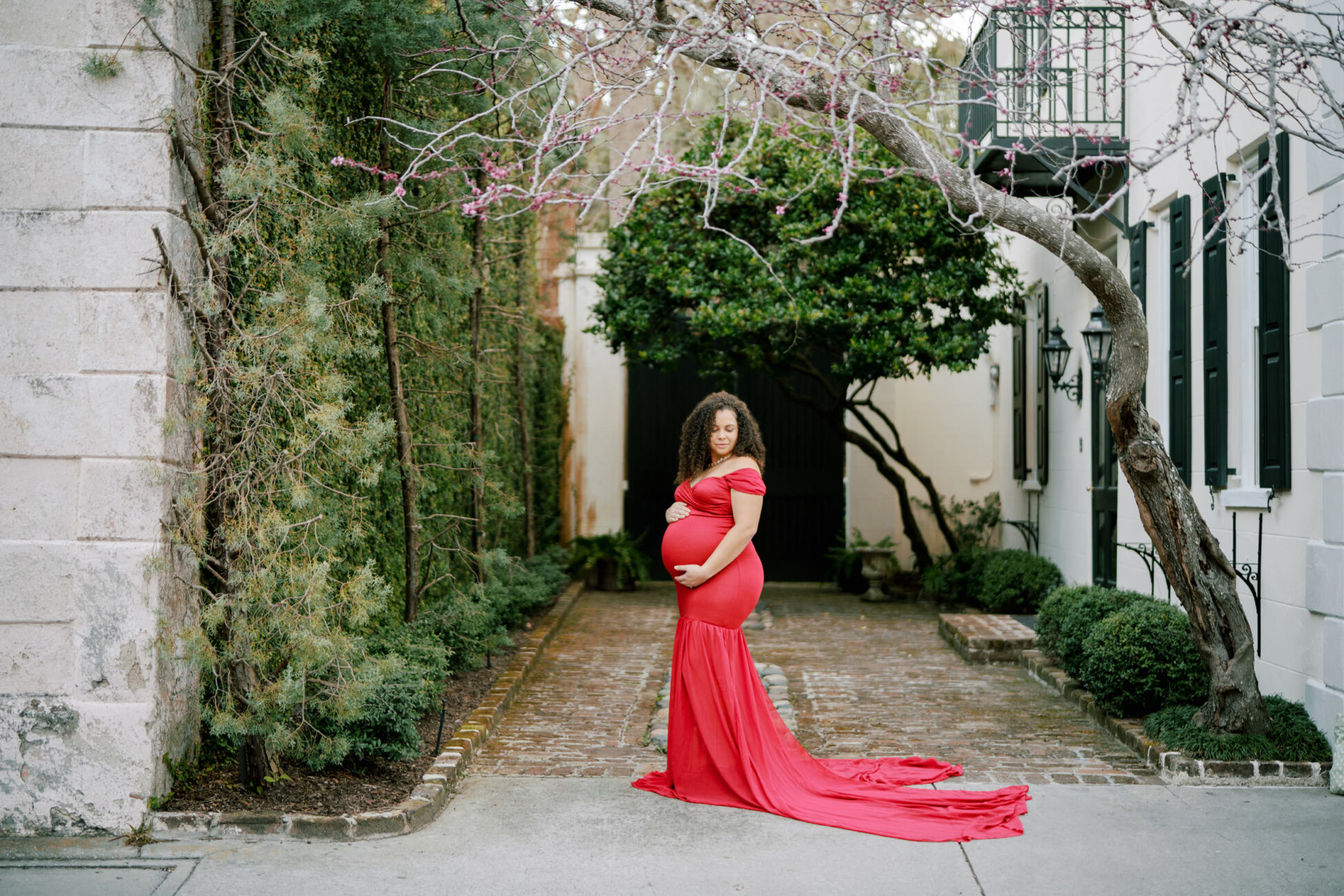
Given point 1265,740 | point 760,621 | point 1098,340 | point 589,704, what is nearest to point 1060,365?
point 1098,340

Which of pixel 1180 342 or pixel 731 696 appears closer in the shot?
pixel 731 696

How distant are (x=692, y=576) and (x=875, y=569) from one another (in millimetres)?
8818

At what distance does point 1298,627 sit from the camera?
591cm

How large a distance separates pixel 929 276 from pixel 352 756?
7.78 metres

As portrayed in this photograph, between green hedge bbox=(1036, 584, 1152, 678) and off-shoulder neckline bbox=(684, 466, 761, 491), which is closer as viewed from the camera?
off-shoulder neckline bbox=(684, 466, 761, 491)

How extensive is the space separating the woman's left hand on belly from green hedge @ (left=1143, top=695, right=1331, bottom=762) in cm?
260

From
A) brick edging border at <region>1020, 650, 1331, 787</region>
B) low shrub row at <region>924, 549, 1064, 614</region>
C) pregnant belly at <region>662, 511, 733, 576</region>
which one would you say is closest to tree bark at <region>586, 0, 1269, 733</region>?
brick edging border at <region>1020, 650, 1331, 787</region>

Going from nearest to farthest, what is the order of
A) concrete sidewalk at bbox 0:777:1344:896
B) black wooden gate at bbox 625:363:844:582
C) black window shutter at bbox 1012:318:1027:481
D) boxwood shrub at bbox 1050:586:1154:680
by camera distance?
concrete sidewalk at bbox 0:777:1344:896 → boxwood shrub at bbox 1050:586:1154:680 → black window shutter at bbox 1012:318:1027:481 → black wooden gate at bbox 625:363:844:582

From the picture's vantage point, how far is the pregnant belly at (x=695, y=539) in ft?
17.2

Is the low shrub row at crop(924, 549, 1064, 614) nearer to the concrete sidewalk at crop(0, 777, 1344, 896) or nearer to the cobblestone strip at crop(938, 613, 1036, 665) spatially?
the cobblestone strip at crop(938, 613, 1036, 665)

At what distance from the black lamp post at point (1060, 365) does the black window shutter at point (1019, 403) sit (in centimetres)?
199

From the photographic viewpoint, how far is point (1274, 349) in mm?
6156

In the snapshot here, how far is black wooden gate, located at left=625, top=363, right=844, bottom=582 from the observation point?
14617mm

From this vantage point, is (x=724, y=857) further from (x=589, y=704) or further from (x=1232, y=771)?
(x=589, y=704)
